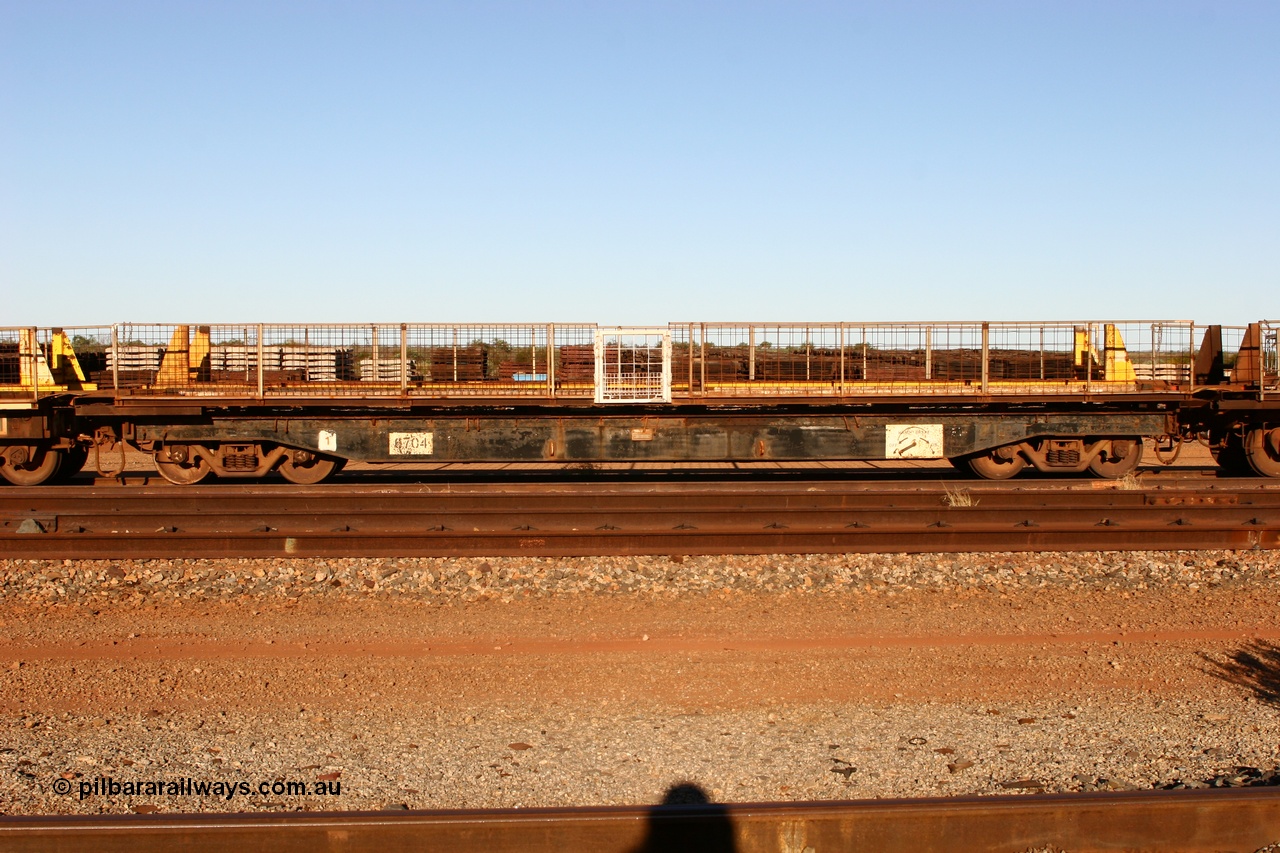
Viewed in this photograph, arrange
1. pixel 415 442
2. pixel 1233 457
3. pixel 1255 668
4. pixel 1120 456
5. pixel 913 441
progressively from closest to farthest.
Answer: pixel 1255 668
pixel 415 442
pixel 913 441
pixel 1120 456
pixel 1233 457

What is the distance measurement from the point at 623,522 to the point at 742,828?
7.28 meters

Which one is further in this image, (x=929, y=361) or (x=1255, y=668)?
(x=929, y=361)

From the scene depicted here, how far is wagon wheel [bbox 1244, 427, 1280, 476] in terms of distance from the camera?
15.5 metres

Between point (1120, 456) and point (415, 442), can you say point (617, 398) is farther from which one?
point (1120, 456)

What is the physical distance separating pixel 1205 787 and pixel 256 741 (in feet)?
15.9

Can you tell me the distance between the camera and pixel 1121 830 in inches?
154

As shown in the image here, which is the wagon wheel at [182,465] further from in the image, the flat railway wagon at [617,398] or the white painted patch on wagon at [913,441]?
the white painted patch on wagon at [913,441]

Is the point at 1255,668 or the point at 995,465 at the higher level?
the point at 995,465

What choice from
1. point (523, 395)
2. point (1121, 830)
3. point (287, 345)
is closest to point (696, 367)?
point (523, 395)

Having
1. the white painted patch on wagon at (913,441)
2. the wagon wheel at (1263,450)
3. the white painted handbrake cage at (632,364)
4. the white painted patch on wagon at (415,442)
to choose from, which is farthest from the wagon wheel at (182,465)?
the wagon wheel at (1263,450)

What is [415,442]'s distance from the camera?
14.9m

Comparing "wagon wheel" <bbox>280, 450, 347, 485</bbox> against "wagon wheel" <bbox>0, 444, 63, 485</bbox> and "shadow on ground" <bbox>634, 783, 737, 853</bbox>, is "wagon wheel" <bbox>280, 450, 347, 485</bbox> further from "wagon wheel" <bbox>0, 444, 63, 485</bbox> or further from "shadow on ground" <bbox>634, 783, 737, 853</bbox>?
"shadow on ground" <bbox>634, 783, 737, 853</bbox>

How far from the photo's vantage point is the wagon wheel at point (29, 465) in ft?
49.5

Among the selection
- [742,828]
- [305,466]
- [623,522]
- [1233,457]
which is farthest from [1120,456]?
[742,828]
